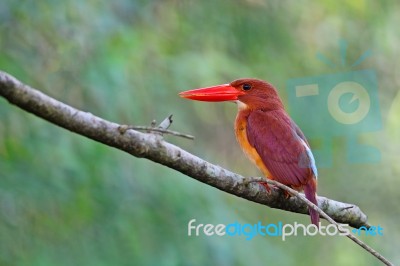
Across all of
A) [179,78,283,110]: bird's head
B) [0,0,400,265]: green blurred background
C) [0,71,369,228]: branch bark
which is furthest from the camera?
[0,0,400,265]: green blurred background

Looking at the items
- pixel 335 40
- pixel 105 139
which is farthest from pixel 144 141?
pixel 335 40

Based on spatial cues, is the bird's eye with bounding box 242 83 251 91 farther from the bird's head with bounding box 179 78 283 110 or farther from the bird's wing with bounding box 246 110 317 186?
the bird's wing with bounding box 246 110 317 186

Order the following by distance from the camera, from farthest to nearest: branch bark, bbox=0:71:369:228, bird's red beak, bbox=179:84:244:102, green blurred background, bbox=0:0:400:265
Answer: green blurred background, bbox=0:0:400:265
bird's red beak, bbox=179:84:244:102
branch bark, bbox=0:71:369:228

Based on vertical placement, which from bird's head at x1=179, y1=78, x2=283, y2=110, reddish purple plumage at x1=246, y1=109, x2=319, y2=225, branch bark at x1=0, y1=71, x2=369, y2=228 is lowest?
branch bark at x1=0, y1=71, x2=369, y2=228

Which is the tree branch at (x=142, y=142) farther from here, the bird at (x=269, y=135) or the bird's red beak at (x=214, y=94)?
the bird's red beak at (x=214, y=94)

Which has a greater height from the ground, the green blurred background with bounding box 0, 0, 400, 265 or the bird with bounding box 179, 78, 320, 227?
the green blurred background with bounding box 0, 0, 400, 265

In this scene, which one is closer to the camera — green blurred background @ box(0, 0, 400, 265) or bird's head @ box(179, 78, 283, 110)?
bird's head @ box(179, 78, 283, 110)

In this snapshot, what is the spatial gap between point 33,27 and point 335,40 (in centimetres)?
197

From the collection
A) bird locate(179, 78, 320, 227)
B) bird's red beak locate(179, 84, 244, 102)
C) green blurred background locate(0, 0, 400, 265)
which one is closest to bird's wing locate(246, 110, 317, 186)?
bird locate(179, 78, 320, 227)

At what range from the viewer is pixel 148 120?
4.41 meters

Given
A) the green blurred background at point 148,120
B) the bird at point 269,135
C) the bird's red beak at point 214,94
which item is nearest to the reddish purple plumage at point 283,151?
the bird at point 269,135

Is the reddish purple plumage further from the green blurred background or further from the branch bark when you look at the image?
the green blurred background

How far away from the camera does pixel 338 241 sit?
200 inches

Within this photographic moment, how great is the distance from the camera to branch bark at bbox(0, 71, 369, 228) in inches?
55.4
